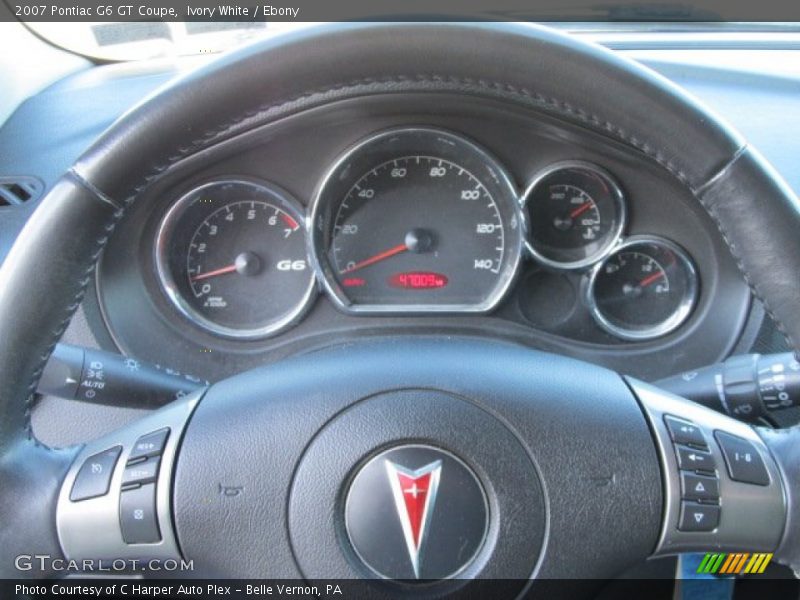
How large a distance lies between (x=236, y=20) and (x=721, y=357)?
1.58 meters

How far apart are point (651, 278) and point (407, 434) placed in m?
1.40

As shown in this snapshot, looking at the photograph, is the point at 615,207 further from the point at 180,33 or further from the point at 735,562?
the point at 180,33

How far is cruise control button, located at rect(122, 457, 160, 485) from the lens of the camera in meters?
1.45

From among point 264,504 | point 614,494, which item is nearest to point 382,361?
point 264,504

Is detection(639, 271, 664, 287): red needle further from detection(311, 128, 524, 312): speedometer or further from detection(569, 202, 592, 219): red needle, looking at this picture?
detection(311, 128, 524, 312): speedometer

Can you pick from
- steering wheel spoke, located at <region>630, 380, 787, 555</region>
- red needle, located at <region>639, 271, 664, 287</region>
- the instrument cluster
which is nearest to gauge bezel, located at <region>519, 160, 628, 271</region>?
the instrument cluster

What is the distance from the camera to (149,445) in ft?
4.89

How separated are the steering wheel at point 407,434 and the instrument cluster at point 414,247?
3.29 feet

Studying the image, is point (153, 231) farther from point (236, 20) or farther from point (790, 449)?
point (790, 449)

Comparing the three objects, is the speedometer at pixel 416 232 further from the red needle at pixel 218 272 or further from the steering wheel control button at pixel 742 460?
the steering wheel control button at pixel 742 460

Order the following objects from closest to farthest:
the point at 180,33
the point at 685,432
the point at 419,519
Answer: the point at 419,519 < the point at 685,432 < the point at 180,33

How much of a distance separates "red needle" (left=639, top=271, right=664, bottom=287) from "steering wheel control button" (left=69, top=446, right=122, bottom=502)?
64.7 inches
